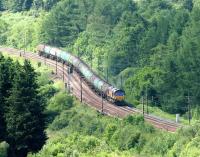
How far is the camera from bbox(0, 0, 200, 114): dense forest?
116m

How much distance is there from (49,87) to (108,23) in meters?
44.3

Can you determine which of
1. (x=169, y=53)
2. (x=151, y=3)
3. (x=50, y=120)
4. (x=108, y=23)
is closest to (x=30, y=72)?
(x=50, y=120)

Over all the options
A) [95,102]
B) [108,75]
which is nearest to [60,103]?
[95,102]

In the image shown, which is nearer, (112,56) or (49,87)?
(49,87)

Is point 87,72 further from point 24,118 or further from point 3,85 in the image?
point 24,118

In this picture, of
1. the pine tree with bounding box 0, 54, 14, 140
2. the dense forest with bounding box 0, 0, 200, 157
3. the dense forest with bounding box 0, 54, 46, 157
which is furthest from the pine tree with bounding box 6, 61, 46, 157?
the pine tree with bounding box 0, 54, 14, 140

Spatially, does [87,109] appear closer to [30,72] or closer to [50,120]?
[50,120]

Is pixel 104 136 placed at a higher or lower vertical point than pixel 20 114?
lower

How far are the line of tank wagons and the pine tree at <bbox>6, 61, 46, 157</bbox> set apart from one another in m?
34.8

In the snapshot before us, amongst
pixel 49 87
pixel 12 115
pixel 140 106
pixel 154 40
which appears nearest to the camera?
pixel 12 115

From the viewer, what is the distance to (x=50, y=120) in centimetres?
10694

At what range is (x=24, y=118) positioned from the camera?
7294 centimetres

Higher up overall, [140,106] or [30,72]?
[30,72]

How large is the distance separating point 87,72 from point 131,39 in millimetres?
18298
